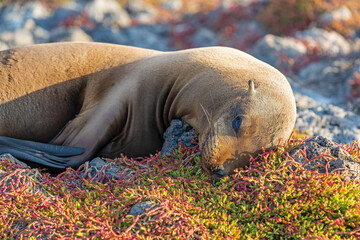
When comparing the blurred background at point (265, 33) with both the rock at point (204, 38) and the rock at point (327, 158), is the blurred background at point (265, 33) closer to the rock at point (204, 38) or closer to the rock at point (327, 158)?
the rock at point (204, 38)

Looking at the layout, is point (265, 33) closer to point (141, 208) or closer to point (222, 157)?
point (222, 157)

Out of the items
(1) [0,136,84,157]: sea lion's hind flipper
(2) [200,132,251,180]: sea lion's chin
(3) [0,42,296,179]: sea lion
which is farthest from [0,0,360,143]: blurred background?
(1) [0,136,84,157]: sea lion's hind flipper

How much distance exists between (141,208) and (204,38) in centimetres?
1224

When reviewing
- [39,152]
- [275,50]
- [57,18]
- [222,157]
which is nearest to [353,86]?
[275,50]

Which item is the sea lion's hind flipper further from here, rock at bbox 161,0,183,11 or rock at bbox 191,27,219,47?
rock at bbox 161,0,183,11

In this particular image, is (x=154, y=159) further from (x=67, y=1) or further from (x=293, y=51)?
(x=67, y=1)

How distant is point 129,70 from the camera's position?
5094 mm

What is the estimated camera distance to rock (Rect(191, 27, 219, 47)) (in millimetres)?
14569

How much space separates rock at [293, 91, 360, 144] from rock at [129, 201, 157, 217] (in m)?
3.33

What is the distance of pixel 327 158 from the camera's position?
380 cm

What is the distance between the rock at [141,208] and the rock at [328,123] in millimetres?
3331

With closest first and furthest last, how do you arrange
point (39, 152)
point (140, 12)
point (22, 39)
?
1. point (39, 152)
2. point (22, 39)
3. point (140, 12)

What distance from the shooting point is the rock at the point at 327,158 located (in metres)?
3.64

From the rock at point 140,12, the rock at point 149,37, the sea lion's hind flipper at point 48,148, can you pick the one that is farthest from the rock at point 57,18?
the sea lion's hind flipper at point 48,148
